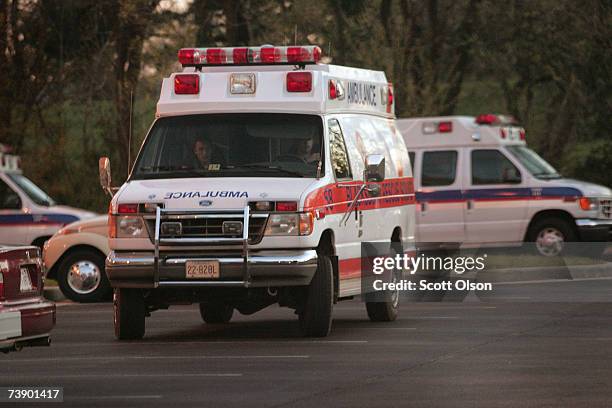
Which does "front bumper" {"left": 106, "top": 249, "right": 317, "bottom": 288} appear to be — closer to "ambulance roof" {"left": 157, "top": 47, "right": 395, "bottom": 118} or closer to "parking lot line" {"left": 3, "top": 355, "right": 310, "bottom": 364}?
"parking lot line" {"left": 3, "top": 355, "right": 310, "bottom": 364}

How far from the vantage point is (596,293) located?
2069 cm

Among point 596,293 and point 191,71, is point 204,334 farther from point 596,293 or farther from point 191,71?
point 596,293

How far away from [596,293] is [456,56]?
660 inches

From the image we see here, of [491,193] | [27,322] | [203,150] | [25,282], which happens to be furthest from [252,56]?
[491,193]

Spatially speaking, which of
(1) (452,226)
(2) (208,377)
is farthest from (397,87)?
(2) (208,377)

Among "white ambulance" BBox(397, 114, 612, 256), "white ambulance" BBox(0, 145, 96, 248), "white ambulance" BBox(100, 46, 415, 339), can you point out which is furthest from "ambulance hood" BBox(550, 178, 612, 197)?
"white ambulance" BBox(100, 46, 415, 339)

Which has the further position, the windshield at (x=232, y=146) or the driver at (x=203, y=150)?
the driver at (x=203, y=150)

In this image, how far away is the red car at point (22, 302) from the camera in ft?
35.7

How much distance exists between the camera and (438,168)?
27.5 m

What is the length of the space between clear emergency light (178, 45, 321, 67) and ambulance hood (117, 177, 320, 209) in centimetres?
157

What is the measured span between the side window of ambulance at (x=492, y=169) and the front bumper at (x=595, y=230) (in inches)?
51.2

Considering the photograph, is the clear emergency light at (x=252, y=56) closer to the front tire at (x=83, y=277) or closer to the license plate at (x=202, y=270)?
the license plate at (x=202, y=270)

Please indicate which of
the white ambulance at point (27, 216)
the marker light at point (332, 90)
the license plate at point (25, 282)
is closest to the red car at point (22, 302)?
the license plate at point (25, 282)

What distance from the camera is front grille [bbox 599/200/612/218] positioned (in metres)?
26.5
